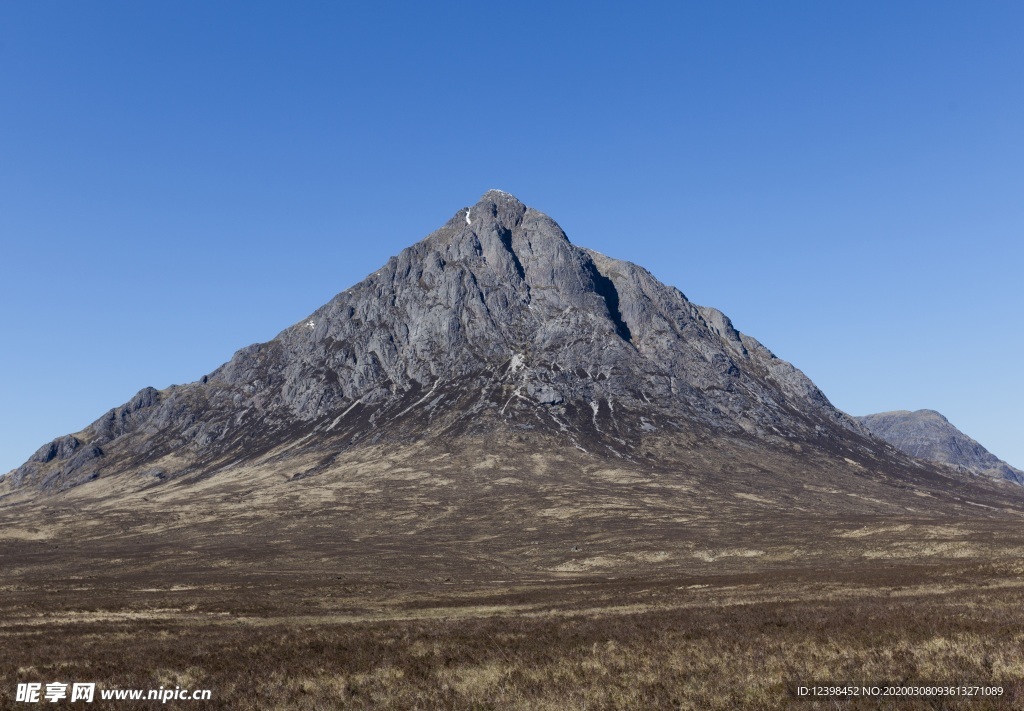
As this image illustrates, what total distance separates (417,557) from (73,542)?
299 ft

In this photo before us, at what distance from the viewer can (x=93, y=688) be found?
26.6 metres

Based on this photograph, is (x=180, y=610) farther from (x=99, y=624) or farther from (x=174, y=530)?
(x=174, y=530)

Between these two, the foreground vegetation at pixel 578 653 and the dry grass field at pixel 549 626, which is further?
the dry grass field at pixel 549 626

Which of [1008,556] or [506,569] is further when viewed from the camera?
[506,569]

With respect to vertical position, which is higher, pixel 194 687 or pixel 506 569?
pixel 194 687

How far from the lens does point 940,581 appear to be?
4912 cm

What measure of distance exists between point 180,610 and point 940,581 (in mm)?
54078

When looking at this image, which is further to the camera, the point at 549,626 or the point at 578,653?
the point at 549,626

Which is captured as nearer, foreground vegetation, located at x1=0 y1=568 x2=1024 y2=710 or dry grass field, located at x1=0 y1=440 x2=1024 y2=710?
foreground vegetation, located at x1=0 y1=568 x2=1024 y2=710

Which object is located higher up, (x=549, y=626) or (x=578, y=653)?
(x=578, y=653)

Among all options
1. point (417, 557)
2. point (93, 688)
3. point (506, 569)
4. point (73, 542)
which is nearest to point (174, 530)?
point (73, 542)

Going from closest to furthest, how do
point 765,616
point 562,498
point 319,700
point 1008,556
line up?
point 319,700
point 765,616
point 1008,556
point 562,498

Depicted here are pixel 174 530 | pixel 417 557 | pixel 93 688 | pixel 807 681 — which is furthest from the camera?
pixel 174 530

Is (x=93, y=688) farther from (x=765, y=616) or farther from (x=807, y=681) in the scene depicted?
(x=765, y=616)
